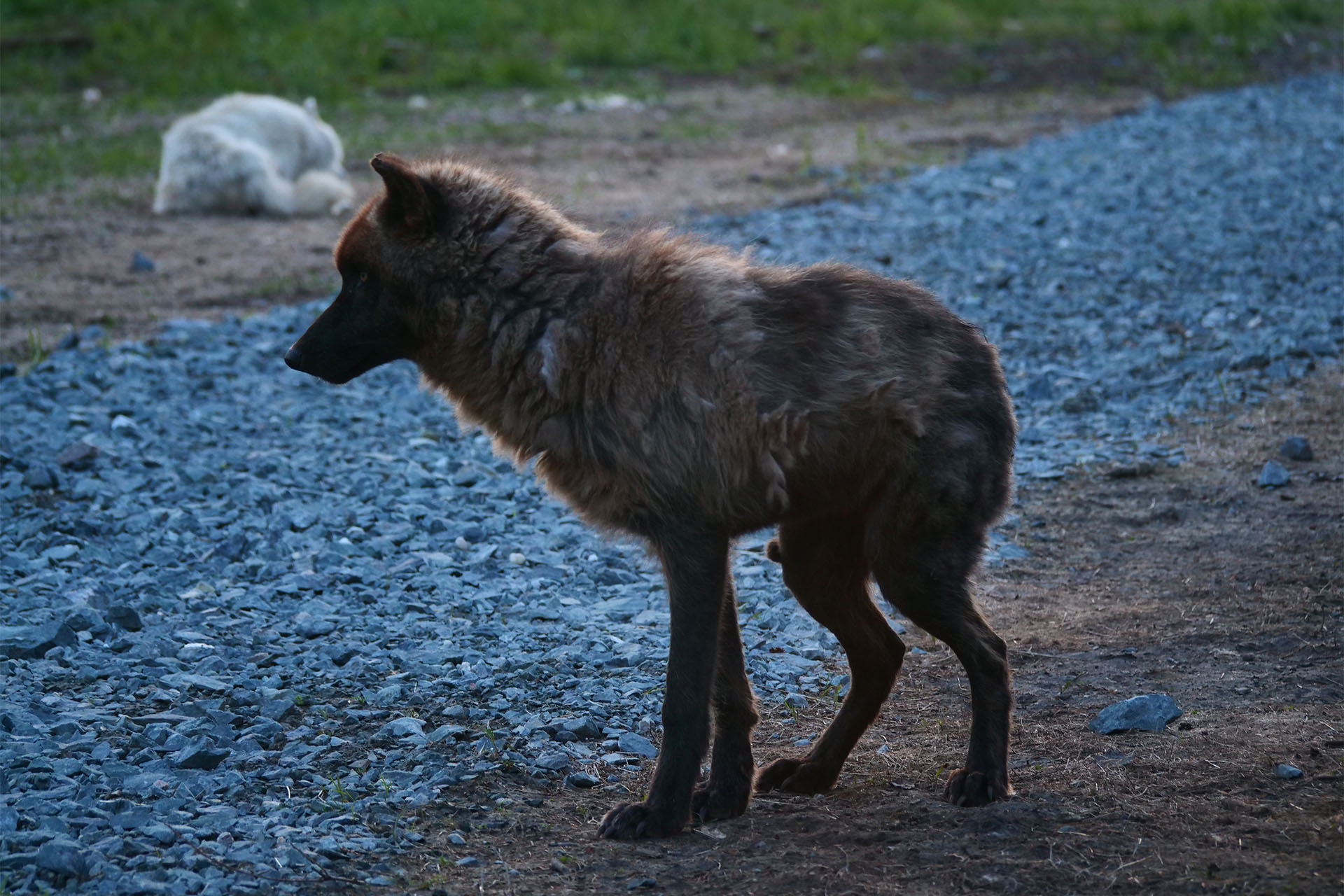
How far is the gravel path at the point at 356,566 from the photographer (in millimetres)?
4219

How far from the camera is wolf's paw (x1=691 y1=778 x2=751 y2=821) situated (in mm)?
4348

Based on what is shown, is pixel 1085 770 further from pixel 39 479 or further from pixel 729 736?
pixel 39 479

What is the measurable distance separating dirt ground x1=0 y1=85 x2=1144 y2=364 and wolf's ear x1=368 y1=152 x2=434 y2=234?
458 cm

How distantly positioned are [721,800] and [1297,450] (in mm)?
4525

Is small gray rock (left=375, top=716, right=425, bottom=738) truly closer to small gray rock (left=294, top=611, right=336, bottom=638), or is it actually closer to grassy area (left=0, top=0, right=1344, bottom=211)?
small gray rock (left=294, top=611, right=336, bottom=638)

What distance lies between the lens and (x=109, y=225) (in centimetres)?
1304

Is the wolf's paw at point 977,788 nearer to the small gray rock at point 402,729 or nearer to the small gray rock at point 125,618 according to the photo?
the small gray rock at point 402,729

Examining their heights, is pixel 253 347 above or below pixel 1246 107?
below

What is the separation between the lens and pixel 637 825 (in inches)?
162

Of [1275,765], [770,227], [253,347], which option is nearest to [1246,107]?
[770,227]

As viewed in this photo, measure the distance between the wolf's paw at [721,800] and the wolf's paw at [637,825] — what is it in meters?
0.20

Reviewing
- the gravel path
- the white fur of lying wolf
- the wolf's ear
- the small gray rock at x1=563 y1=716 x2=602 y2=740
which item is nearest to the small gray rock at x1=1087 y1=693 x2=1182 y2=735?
the gravel path

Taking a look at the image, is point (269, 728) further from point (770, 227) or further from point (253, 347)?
point (770, 227)

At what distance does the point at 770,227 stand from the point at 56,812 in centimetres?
937
